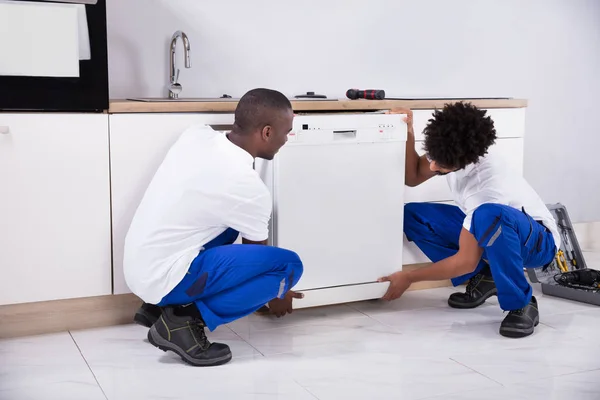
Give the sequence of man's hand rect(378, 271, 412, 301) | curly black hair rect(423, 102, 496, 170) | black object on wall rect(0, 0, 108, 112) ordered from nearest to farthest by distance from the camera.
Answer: black object on wall rect(0, 0, 108, 112)
curly black hair rect(423, 102, 496, 170)
man's hand rect(378, 271, 412, 301)

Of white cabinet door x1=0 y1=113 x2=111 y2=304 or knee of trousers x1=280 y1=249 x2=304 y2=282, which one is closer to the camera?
knee of trousers x1=280 y1=249 x2=304 y2=282

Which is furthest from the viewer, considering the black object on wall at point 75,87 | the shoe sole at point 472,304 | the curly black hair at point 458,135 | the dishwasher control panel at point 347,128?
the shoe sole at point 472,304

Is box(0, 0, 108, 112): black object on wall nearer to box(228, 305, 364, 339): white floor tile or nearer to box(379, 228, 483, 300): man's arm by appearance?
box(228, 305, 364, 339): white floor tile

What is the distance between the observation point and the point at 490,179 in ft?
9.38

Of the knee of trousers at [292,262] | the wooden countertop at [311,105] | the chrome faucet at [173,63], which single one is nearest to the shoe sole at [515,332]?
the knee of trousers at [292,262]

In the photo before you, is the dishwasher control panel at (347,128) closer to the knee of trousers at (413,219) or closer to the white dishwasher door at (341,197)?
the white dishwasher door at (341,197)

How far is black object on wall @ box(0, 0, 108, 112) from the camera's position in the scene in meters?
2.60

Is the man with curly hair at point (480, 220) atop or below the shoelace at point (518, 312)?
atop

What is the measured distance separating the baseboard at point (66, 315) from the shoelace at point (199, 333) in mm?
462

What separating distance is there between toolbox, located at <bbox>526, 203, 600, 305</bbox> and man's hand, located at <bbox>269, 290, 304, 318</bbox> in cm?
123

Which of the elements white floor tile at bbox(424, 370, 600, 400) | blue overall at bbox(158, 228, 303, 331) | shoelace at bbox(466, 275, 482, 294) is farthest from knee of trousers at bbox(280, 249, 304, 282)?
shoelace at bbox(466, 275, 482, 294)

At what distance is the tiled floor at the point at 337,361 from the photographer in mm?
2260

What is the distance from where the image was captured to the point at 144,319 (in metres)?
2.64

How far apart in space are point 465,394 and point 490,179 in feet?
2.97
